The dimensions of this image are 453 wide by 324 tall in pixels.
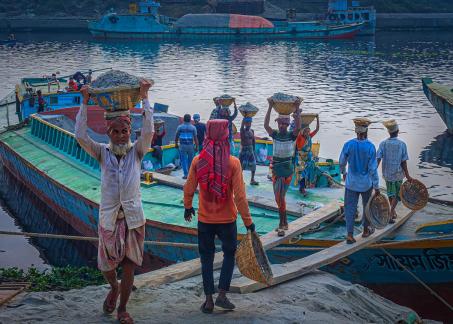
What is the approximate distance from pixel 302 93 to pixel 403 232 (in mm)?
29309

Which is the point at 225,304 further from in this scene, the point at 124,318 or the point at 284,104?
the point at 284,104

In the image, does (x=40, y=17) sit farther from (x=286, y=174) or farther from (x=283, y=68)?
(x=286, y=174)

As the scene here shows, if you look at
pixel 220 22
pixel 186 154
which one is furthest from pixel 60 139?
pixel 220 22

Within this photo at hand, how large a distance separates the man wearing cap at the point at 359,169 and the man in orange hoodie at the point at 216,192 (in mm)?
2656

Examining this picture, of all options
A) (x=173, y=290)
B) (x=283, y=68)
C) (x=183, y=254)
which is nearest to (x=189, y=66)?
(x=283, y=68)

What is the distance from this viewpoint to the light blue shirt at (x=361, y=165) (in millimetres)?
8703

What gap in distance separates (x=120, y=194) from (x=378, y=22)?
241 feet

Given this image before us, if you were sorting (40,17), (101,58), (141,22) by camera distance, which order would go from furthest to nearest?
(40,17), (141,22), (101,58)

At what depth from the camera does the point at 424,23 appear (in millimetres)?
73125

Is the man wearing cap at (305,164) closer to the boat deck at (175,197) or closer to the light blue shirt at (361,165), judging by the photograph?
the boat deck at (175,197)

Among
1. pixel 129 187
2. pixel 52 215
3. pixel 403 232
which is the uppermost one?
pixel 129 187

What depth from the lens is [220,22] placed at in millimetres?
71312

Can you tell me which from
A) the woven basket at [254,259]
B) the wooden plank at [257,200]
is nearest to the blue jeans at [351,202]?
the wooden plank at [257,200]

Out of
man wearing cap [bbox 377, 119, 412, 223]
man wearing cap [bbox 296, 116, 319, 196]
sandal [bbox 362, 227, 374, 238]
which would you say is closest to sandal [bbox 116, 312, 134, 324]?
sandal [bbox 362, 227, 374, 238]
